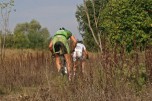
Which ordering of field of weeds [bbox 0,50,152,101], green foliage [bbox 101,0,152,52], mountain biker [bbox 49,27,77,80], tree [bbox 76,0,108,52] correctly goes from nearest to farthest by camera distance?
field of weeds [bbox 0,50,152,101] → tree [bbox 76,0,108,52] → mountain biker [bbox 49,27,77,80] → green foliage [bbox 101,0,152,52]

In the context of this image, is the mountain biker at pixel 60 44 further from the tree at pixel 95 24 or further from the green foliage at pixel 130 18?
the green foliage at pixel 130 18

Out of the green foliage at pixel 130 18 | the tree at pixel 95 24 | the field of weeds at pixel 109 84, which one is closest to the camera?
the field of weeds at pixel 109 84

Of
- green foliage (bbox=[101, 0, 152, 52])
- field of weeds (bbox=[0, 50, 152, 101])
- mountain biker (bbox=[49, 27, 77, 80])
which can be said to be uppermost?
green foliage (bbox=[101, 0, 152, 52])

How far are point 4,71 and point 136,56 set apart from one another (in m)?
5.31

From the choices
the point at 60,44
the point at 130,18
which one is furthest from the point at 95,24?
the point at 130,18

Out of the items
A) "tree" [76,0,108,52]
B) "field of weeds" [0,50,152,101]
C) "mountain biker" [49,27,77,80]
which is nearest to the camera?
Answer: "field of weeds" [0,50,152,101]

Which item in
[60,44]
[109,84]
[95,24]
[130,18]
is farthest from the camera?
[130,18]

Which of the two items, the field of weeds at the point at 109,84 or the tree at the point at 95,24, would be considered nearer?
the field of weeds at the point at 109,84

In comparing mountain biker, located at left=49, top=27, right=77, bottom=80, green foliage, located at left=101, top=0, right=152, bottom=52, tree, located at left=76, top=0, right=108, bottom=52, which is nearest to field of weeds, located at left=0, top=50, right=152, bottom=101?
tree, located at left=76, top=0, right=108, bottom=52

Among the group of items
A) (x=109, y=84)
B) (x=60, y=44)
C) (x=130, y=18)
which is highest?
(x=130, y=18)

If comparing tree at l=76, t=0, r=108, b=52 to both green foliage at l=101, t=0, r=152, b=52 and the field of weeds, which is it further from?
green foliage at l=101, t=0, r=152, b=52

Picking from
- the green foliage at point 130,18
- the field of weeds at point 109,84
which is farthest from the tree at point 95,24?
the green foliage at point 130,18

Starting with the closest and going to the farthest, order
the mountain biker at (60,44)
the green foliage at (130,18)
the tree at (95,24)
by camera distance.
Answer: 1. the tree at (95,24)
2. the mountain biker at (60,44)
3. the green foliage at (130,18)

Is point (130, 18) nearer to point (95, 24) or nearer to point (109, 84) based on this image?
point (95, 24)
